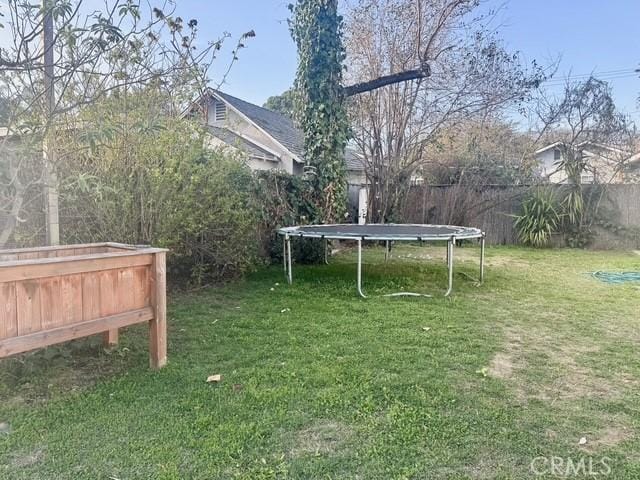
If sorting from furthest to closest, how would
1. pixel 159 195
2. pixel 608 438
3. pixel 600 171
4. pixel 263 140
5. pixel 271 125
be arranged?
pixel 271 125, pixel 263 140, pixel 600 171, pixel 159 195, pixel 608 438

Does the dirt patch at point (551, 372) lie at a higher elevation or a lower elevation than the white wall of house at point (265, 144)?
lower

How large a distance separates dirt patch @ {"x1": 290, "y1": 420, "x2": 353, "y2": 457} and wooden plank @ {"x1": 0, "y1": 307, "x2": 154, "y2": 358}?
125cm

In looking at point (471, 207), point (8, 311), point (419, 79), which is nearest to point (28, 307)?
point (8, 311)

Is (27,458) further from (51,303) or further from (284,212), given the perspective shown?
(284,212)

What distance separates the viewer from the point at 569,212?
391 inches

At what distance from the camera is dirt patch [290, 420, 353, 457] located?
77.3 inches

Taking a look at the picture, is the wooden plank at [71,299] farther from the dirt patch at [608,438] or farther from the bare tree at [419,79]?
the bare tree at [419,79]

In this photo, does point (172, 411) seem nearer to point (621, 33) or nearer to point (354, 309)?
point (354, 309)

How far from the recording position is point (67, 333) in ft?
7.83

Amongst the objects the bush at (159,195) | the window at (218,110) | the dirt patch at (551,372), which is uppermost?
the window at (218,110)

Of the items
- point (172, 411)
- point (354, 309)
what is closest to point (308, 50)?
point (354, 309)

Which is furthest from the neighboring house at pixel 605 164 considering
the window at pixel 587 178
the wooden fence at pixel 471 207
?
the wooden fence at pixel 471 207

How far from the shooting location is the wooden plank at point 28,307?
7.20 feet

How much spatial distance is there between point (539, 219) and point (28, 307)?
1012cm
